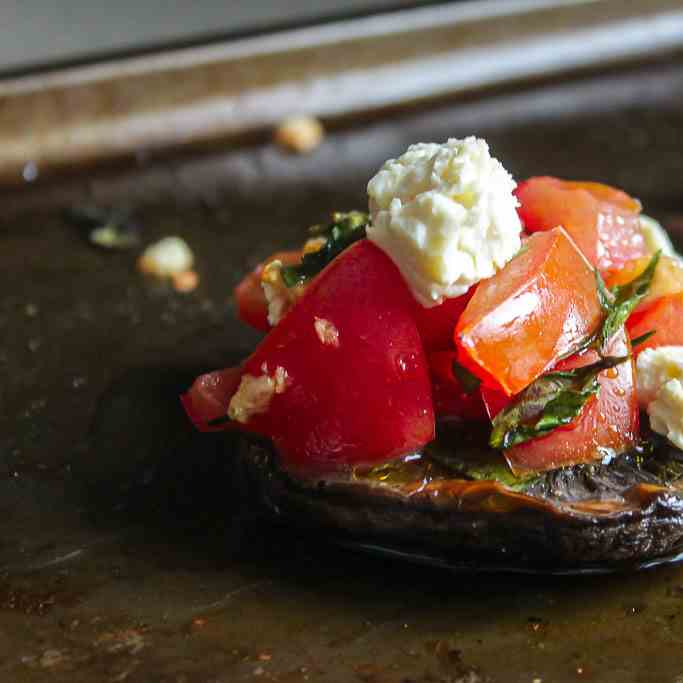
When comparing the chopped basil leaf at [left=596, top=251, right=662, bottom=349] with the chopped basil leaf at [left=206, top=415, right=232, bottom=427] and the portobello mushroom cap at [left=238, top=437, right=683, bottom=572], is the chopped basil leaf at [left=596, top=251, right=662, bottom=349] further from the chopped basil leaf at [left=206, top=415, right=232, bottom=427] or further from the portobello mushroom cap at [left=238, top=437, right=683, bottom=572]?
the chopped basil leaf at [left=206, top=415, right=232, bottom=427]

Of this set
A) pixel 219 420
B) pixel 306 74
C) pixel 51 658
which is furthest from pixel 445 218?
pixel 306 74

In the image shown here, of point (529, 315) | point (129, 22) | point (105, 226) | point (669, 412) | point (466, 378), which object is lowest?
point (669, 412)

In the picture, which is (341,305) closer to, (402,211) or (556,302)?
(402,211)

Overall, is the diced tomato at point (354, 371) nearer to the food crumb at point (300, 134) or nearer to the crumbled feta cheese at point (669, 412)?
the crumbled feta cheese at point (669, 412)

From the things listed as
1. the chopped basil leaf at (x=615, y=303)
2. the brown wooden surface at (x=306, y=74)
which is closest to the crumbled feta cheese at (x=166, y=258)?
the brown wooden surface at (x=306, y=74)

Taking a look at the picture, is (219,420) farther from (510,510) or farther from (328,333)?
(510,510)

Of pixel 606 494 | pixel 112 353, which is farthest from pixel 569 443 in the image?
pixel 112 353
